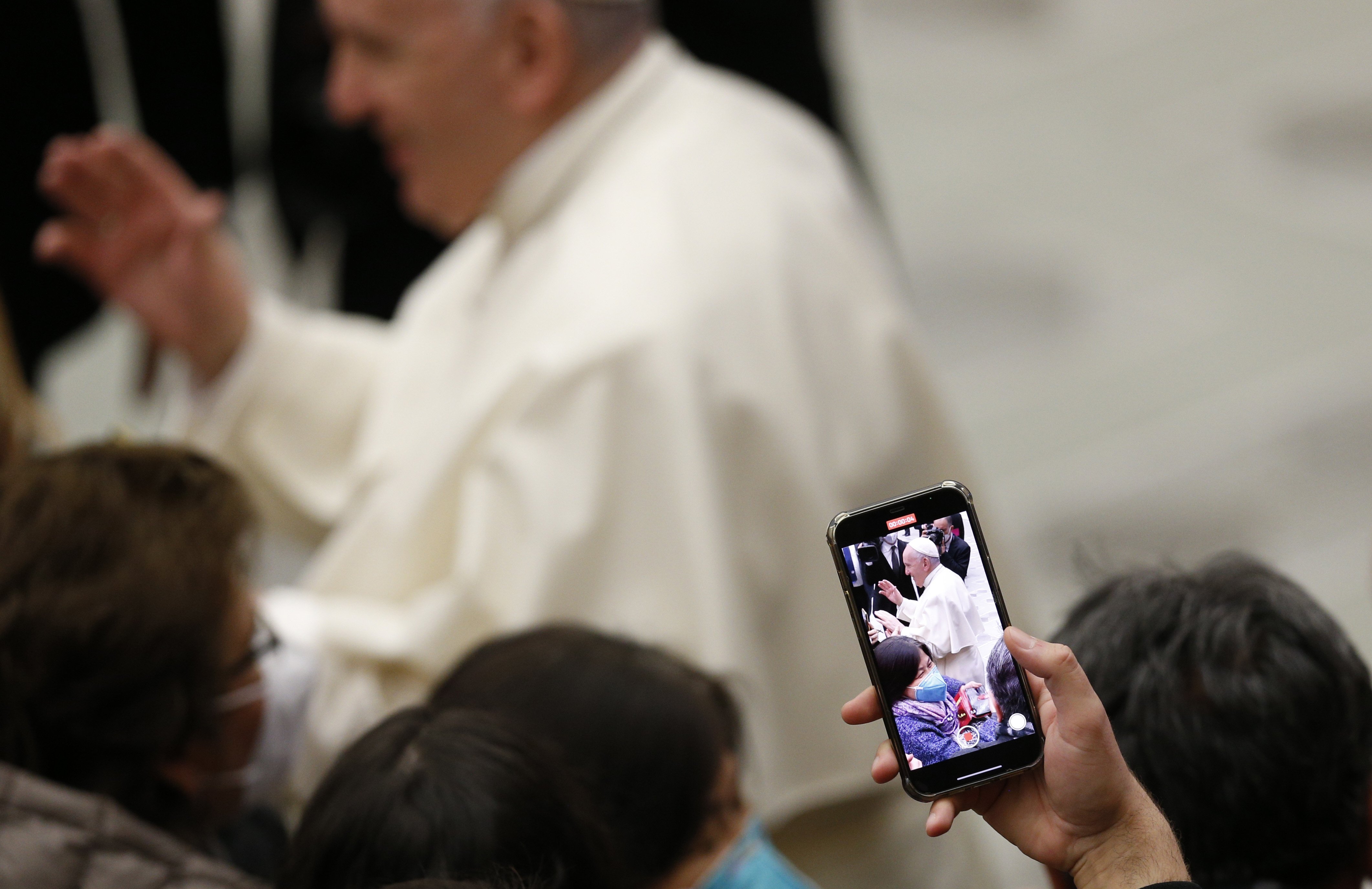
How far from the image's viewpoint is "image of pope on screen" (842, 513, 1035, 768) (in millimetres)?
953

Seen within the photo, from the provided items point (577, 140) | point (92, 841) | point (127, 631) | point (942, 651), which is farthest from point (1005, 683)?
point (577, 140)

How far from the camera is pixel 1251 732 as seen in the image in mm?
1165

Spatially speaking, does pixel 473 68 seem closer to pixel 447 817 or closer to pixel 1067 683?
pixel 447 817

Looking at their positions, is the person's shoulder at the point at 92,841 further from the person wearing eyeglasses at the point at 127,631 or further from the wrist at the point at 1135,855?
the wrist at the point at 1135,855

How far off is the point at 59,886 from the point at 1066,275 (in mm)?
4077

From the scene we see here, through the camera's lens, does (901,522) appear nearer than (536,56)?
Yes

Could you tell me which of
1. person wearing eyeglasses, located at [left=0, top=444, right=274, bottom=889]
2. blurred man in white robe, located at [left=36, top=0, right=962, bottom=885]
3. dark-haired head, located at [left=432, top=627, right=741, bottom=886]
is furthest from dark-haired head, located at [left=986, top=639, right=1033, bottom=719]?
blurred man in white robe, located at [left=36, top=0, right=962, bottom=885]

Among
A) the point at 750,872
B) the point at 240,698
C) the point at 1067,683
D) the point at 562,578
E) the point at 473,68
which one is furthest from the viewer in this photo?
the point at 473,68

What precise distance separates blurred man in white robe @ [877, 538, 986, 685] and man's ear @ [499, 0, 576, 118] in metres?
1.56

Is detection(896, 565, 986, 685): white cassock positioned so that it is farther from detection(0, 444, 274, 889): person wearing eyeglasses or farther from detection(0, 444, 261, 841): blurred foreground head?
detection(0, 444, 261, 841): blurred foreground head

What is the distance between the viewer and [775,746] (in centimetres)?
204

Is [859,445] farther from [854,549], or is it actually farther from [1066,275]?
[1066,275]

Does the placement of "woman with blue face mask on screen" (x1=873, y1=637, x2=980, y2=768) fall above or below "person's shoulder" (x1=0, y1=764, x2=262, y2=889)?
above

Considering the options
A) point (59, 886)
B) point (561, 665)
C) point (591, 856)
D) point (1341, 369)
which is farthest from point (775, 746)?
point (1341, 369)
